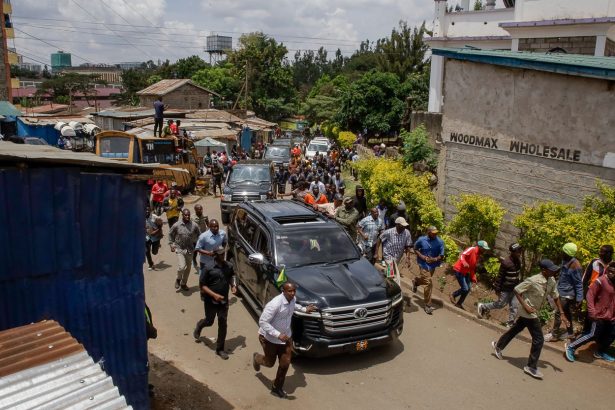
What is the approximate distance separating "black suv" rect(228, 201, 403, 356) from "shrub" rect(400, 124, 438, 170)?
32.4 ft

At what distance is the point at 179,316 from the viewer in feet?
29.8

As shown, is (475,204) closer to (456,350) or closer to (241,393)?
(456,350)

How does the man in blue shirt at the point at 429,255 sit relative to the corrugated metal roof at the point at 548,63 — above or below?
below

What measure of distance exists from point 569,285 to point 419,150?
450 inches

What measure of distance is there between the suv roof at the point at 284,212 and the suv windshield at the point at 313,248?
1.68 feet

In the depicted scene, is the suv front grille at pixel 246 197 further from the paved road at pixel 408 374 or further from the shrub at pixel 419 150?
the paved road at pixel 408 374

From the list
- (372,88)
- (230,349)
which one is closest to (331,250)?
(230,349)

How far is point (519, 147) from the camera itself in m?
11.0

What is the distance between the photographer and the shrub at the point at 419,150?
18719 mm

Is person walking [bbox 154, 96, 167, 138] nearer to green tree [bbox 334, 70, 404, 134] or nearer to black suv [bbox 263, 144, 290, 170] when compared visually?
black suv [bbox 263, 144, 290, 170]

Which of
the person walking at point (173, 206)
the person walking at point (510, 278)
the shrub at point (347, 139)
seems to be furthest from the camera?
the shrub at point (347, 139)

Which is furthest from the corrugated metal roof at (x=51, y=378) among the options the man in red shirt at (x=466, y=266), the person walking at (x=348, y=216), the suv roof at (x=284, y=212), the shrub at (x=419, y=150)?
the shrub at (x=419, y=150)

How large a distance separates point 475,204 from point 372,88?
2625 cm

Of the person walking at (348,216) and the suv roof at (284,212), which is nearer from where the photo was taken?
the suv roof at (284,212)
